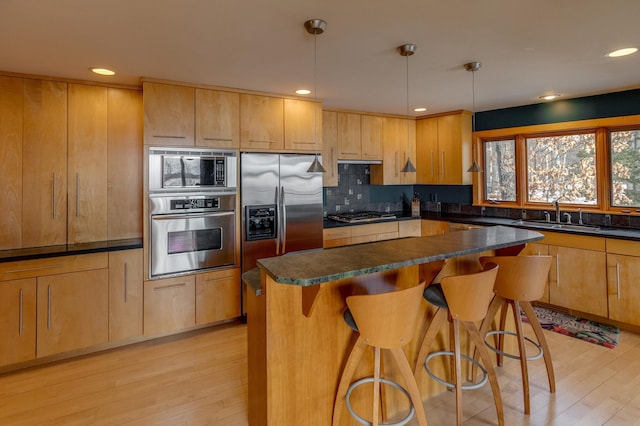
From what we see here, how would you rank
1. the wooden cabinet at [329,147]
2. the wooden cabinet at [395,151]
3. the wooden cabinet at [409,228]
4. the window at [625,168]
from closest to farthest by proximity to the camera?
1. the window at [625,168]
2. the wooden cabinet at [329,147]
3. the wooden cabinet at [409,228]
4. the wooden cabinet at [395,151]

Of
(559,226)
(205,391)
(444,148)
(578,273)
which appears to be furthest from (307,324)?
(444,148)

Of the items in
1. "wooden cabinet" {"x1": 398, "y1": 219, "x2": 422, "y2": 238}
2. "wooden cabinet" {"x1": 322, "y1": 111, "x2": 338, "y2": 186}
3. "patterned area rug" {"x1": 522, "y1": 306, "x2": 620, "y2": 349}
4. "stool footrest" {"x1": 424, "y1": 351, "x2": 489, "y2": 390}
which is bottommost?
"patterned area rug" {"x1": 522, "y1": 306, "x2": 620, "y2": 349}

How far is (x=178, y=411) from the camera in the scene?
7.47 feet

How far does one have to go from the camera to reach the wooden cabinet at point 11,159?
9.65 feet

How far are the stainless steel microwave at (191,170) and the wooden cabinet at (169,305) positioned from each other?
88 cm

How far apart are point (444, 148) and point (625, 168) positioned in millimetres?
1995

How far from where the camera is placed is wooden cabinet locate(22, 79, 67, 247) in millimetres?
3029

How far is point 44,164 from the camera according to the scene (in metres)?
3.09

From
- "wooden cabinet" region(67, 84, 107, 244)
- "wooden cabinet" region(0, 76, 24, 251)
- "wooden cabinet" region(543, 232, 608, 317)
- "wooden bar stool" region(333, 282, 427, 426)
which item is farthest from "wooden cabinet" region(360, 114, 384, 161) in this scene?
"wooden cabinet" region(0, 76, 24, 251)

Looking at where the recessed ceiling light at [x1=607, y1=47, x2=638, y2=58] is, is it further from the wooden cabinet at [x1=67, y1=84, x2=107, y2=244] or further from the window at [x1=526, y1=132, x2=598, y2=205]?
the wooden cabinet at [x1=67, y1=84, x2=107, y2=244]

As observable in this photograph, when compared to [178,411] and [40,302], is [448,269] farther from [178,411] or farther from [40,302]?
[40,302]

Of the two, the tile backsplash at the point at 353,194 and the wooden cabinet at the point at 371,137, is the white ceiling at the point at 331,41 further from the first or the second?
the tile backsplash at the point at 353,194

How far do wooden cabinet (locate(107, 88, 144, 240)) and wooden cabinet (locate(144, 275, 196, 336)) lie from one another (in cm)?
63

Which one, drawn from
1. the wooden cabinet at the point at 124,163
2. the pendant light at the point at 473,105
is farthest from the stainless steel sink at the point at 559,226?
the wooden cabinet at the point at 124,163
